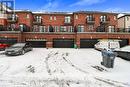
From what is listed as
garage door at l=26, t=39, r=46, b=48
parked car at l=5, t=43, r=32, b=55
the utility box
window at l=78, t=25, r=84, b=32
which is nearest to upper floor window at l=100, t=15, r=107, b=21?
window at l=78, t=25, r=84, b=32

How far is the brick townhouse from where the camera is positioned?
43.4 m

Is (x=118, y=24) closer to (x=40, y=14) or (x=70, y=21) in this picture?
(x=70, y=21)

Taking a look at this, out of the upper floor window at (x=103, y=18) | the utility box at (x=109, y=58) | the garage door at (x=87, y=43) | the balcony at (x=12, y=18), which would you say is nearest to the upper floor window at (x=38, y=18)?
the balcony at (x=12, y=18)

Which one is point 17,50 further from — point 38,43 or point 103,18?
point 103,18

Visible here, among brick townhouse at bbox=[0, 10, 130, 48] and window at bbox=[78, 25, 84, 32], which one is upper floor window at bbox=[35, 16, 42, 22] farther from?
window at bbox=[78, 25, 84, 32]

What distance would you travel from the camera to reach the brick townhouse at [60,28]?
43.4 meters

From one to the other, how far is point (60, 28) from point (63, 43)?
20.5ft

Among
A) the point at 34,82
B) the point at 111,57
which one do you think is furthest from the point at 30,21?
the point at 34,82

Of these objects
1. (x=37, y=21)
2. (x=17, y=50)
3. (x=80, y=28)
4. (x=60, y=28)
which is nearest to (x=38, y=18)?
(x=37, y=21)

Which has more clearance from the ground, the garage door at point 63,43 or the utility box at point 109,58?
the garage door at point 63,43

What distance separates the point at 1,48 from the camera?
35719mm

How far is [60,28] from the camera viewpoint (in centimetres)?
5003

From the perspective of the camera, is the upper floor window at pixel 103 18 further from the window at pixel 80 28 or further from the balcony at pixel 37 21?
the balcony at pixel 37 21

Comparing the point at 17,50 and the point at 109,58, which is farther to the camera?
the point at 17,50
